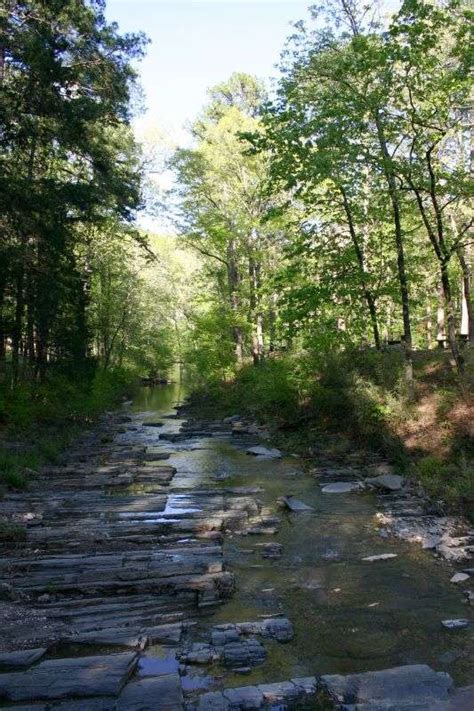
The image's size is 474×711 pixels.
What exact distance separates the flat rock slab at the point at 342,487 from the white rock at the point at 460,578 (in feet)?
16.8

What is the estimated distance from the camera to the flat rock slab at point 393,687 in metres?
5.17

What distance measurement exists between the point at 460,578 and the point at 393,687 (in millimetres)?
3120

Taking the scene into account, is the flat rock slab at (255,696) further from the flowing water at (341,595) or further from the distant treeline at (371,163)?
the distant treeline at (371,163)

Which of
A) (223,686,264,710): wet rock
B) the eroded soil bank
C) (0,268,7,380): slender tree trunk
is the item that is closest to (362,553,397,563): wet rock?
the eroded soil bank

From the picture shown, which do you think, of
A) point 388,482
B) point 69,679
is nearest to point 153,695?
point 69,679

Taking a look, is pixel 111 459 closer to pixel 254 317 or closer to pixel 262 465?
pixel 262 465

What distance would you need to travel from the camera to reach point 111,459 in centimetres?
1700

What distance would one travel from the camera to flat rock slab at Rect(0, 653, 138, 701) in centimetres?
512

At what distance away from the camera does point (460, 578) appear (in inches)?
314

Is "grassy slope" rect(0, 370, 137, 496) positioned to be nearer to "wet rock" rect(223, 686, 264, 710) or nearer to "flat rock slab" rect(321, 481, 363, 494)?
"flat rock slab" rect(321, 481, 363, 494)

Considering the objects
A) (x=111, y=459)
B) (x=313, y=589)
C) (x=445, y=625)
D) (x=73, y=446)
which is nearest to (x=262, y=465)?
(x=111, y=459)

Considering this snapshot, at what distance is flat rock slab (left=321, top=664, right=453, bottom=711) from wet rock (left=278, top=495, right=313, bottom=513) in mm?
6087

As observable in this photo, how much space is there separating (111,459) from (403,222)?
14.3 meters

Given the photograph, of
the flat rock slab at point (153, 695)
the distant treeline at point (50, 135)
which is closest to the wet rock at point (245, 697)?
the flat rock slab at point (153, 695)
